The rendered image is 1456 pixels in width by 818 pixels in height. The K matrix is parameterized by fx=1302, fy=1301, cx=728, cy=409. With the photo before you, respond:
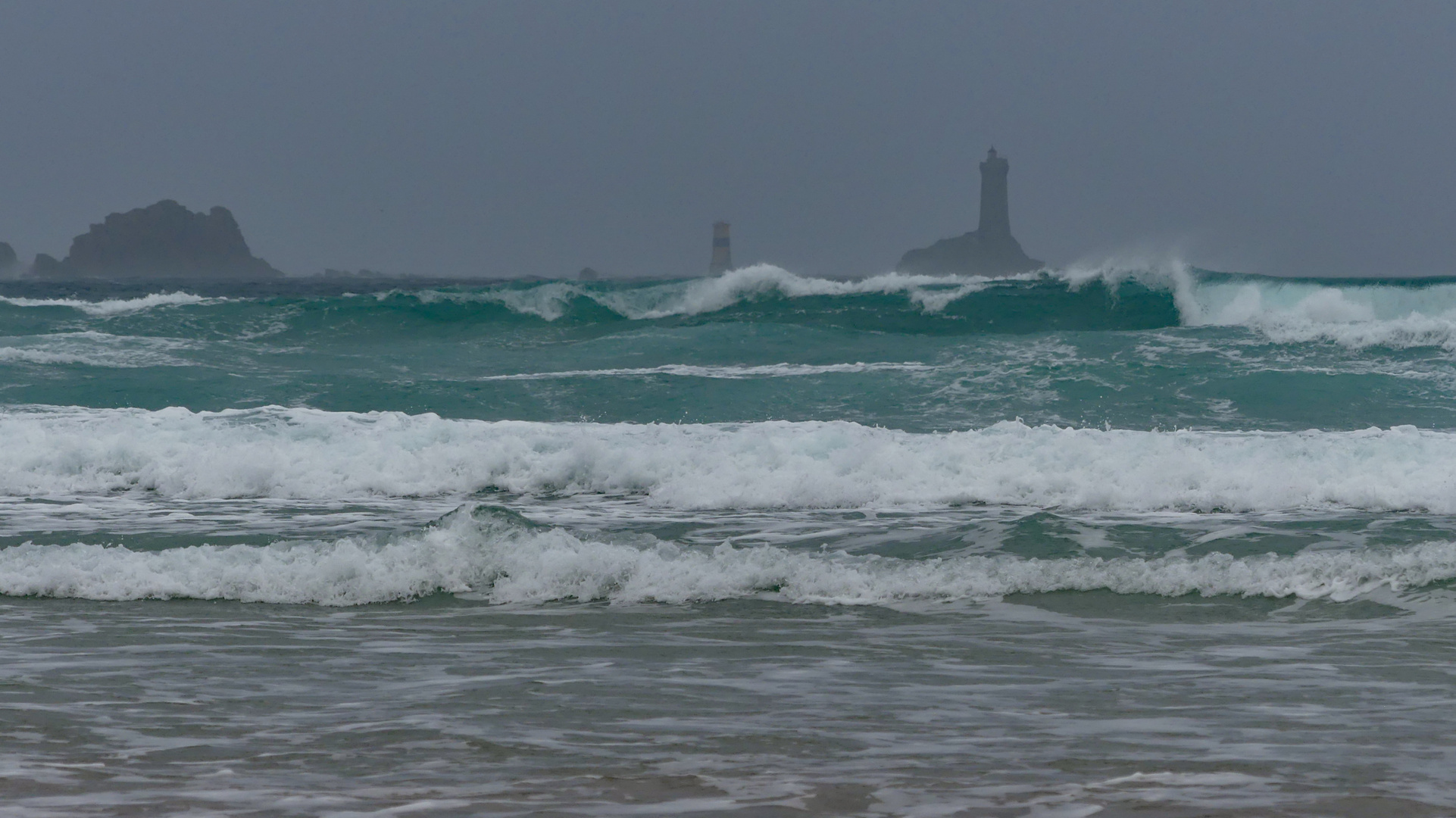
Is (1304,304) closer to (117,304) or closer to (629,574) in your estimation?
(629,574)

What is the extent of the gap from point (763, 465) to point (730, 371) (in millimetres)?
9166

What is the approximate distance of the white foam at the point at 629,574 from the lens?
7086mm

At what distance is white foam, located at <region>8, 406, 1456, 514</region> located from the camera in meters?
10.2

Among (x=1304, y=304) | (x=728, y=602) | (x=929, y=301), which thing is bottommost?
(x=728, y=602)

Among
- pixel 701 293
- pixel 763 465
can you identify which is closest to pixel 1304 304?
pixel 701 293

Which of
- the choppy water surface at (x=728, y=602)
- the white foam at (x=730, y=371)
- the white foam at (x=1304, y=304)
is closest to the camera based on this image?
the choppy water surface at (x=728, y=602)

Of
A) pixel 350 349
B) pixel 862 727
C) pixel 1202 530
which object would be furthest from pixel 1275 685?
pixel 350 349

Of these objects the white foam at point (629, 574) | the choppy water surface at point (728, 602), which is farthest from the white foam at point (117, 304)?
the white foam at point (629, 574)

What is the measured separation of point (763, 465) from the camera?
432 inches

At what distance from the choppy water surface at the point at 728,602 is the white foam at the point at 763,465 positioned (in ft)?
0.13

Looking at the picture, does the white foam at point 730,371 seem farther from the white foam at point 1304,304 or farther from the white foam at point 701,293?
the white foam at point 701,293

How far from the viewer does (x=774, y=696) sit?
188 inches

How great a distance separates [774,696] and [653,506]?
5.50 metres

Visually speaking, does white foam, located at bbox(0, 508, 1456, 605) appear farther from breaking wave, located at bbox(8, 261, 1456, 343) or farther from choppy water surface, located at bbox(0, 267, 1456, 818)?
breaking wave, located at bbox(8, 261, 1456, 343)
